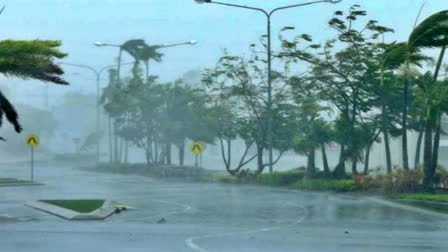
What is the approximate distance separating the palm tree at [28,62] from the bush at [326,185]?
15276 mm

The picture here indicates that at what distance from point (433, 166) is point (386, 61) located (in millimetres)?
4199

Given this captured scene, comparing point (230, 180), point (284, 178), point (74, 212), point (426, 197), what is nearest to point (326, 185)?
point (284, 178)

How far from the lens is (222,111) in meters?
54.8

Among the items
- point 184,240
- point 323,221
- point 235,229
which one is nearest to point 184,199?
point 323,221

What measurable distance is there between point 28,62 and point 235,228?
805 centimetres

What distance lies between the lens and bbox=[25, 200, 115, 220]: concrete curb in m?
21.2

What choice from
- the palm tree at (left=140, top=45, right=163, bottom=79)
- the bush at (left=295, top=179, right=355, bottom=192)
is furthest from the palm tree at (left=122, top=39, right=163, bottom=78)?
the bush at (left=295, top=179, right=355, bottom=192)

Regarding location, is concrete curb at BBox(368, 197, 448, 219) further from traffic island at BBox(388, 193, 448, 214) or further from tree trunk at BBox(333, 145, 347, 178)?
tree trunk at BBox(333, 145, 347, 178)

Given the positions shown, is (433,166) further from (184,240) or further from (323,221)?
(184,240)

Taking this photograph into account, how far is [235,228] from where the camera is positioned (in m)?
18.6

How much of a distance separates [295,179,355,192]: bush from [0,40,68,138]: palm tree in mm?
15276

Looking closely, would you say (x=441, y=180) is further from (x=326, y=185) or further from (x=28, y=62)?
(x=28, y=62)

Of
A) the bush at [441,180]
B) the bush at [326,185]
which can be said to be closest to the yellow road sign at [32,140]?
the bush at [326,185]

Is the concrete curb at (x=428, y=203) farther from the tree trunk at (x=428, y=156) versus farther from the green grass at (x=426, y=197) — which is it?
the tree trunk at (x=428, y=156)
